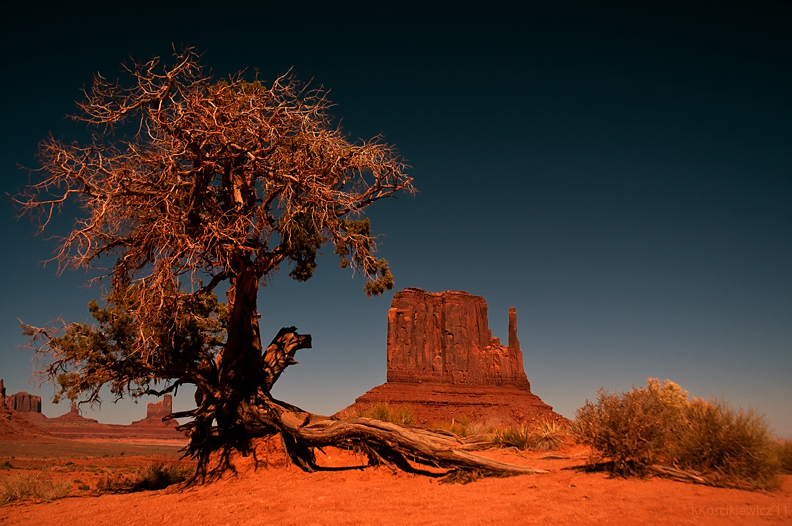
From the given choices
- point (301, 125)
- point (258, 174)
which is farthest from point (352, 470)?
point (301, 125)

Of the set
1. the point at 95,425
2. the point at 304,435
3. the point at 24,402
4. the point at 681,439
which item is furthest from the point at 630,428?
the point at 24,402

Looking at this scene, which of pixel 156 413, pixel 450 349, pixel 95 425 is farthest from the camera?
pixel 156 413

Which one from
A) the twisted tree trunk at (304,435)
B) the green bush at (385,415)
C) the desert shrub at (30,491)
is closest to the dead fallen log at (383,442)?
the twisted tree trunk at (304,435)

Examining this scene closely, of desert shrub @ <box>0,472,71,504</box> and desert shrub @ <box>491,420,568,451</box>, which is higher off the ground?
desert shrub @ <box>491,420,568,451</box>

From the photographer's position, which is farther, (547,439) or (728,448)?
(547,439)

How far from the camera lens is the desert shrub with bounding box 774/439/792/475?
8445mm

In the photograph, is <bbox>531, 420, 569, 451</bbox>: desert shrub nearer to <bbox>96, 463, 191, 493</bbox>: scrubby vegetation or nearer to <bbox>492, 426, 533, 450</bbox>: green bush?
<bbox>492, 426, 533, 450</bbox>: green bush

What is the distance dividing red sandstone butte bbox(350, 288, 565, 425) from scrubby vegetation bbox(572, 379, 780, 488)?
6895cm

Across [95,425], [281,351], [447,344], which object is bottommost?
[95,425]

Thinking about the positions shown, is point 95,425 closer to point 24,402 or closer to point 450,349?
point 24,402

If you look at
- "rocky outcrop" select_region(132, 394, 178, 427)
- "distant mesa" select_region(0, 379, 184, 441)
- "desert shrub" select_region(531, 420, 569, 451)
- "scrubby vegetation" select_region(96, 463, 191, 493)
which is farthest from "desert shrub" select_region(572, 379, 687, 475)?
"rocky outcrop" select_region(132, 394, 178, 427)

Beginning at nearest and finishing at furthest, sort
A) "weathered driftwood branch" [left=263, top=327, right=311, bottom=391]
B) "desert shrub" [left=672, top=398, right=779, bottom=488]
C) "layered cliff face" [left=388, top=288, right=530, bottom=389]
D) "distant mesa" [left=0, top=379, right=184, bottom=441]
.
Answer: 1. "desert shrub" [left=672, top=398, right=779, bottom=488]
2. "weathered driftwood branch" [left=263, top=327, right=311, bottom=391]
3. "layered cliff face" [left=388, top=288, right=530, bottom=389]
4. "distant mesa" [left=0, top=379, right=184, bottom=441]

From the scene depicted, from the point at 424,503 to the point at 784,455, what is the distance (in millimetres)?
6827

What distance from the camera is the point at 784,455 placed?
8625 mm
